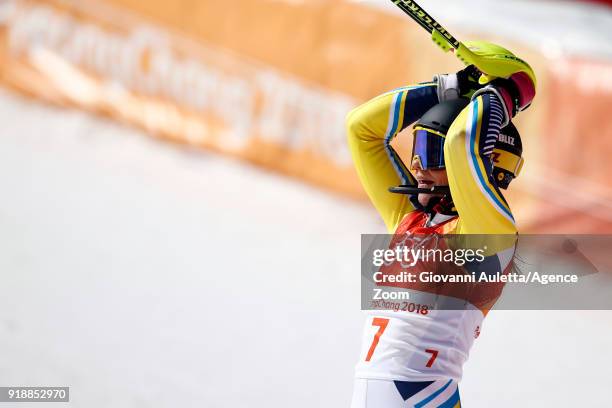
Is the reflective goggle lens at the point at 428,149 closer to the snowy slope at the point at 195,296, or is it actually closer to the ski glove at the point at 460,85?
the ski glove at the point at 460,85

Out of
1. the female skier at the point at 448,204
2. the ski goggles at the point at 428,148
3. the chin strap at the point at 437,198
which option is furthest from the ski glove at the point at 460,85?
the chin strap at the point at 437,198

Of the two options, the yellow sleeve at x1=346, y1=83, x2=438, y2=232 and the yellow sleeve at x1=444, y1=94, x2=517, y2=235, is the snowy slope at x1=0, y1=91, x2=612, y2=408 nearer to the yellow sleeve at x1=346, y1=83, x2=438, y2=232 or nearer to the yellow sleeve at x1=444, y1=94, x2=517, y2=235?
the yellow sleeve at x1=346, y1=83, x2=438, y2=232

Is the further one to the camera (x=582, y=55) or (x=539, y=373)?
(x=582, y=55)

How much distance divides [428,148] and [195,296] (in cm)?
324

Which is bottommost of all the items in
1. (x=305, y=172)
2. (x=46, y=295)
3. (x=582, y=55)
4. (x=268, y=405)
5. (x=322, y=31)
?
(x=268, y=405)

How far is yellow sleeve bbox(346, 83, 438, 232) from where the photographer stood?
2.72 metres

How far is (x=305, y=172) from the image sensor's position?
7.92 m

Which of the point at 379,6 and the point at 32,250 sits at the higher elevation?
the point at 379,6

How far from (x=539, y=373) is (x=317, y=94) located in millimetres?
3616

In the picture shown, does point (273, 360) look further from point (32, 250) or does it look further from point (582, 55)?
point (582, 55)

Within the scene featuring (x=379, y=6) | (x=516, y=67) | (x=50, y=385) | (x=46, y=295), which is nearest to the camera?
(x=516, y=67)

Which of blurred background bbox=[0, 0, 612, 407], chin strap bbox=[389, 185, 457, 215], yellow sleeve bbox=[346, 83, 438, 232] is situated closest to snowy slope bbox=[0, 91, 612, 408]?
blurred background bbox=[0, 0, 612, 407]

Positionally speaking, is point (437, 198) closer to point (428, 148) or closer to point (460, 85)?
point (428, 148)

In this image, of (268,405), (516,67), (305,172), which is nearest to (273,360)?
(268,405)
